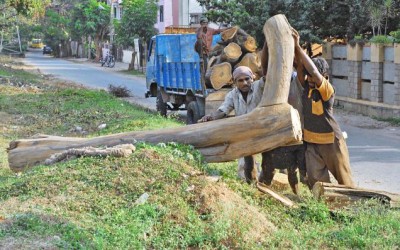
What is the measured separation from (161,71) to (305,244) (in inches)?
467

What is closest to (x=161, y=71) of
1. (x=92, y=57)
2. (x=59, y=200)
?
(x=59, y=200)

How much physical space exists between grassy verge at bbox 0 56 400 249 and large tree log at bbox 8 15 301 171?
21 centimetres

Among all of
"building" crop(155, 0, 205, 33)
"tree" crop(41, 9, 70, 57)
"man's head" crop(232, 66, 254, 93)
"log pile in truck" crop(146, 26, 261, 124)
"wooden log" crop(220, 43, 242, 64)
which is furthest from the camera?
"tree" crop(41, 9, 70, 57)

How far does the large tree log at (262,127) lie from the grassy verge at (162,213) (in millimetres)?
215

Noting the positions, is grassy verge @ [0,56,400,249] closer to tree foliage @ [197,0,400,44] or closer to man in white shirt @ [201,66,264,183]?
man in white shirt @ [201,66,264,183]

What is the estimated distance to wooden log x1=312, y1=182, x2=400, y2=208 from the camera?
22.4 ft

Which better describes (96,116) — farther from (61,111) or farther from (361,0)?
(361,0)

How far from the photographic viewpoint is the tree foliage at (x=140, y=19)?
126 feet

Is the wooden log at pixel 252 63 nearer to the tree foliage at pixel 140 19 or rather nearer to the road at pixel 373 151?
the road at pixel 373 151

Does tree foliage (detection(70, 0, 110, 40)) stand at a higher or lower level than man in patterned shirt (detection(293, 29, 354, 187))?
higher

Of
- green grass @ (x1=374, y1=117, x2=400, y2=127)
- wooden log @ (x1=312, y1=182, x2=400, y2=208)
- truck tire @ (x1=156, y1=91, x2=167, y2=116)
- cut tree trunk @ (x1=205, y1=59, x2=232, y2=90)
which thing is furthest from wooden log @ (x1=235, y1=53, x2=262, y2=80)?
wooden log @ (x1=312, y1=182, x2=400, y2=208)

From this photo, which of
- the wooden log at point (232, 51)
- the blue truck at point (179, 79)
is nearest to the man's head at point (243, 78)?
the wooden log at point (232, 51)

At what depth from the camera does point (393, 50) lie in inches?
661

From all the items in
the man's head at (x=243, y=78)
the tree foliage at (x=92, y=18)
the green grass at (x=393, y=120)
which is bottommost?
the green grass at (x=393, y=120)
